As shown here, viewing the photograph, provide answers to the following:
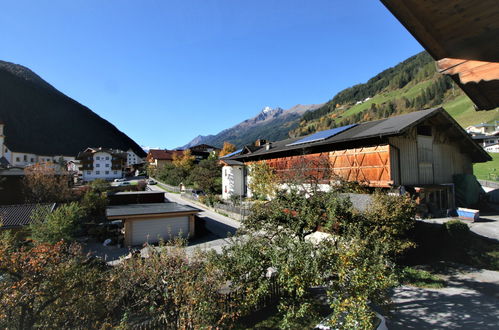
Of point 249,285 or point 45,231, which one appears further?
point 45,231

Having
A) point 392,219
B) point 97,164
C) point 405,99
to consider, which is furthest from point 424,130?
point 405,99

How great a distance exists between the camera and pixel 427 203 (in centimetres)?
1950

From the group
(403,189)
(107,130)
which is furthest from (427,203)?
(107,130)

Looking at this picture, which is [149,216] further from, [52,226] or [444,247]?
[444,247]

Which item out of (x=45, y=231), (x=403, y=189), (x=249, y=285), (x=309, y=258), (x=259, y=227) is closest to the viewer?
(x=309, y=258)

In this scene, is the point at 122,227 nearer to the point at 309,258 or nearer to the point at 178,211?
the point at 178,211

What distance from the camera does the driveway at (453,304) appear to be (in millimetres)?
7547

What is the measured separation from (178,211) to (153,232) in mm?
2608

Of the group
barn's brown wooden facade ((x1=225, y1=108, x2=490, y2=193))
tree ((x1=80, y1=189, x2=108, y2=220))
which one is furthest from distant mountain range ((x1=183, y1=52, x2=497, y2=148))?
tree ((x1=80, y1=189, x2=108, y2=220))

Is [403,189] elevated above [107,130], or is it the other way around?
[107,130]

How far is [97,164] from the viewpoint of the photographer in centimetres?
7300

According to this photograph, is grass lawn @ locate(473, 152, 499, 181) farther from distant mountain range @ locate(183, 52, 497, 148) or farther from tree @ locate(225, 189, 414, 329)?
distant mountain range @ locate(183, 52, 497, 148)

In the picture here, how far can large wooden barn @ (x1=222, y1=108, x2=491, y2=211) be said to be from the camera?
736 inches

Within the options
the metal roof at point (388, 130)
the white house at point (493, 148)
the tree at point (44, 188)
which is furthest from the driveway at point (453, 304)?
the white house at point (493, 148)
